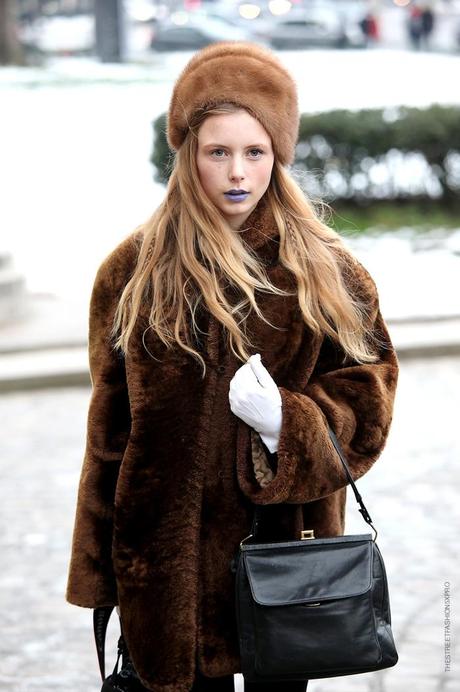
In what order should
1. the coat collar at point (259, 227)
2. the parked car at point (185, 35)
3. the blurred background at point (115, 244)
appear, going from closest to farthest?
the coat collar at point (259, 227) → the blurred background at point (115, 244) → the parked car at point (185, 35)

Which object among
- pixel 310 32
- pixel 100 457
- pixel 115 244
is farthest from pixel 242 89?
pixel 310 32

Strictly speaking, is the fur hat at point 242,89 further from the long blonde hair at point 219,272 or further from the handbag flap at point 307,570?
the handbag flap at point 307,570

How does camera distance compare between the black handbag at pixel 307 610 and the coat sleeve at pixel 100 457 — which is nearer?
the black handbag at pixel 307 610

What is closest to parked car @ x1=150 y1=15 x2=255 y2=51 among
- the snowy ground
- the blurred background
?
the blurred background

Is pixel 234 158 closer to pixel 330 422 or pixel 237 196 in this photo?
pixel 237 196

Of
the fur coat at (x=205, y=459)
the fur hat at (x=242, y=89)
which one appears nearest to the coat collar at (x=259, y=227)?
the fur coat at (x=205, y=459)

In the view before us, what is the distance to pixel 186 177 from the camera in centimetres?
255

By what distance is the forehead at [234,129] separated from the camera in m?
2.46

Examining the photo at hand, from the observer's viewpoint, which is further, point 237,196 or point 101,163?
point 101,163

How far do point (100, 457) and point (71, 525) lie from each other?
2.99 metres

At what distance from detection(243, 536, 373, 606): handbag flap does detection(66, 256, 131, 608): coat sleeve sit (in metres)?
0.39

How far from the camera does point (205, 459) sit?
2.51m

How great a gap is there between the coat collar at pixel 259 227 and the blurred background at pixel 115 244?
0.98 feet

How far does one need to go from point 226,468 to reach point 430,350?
5.91 meters
